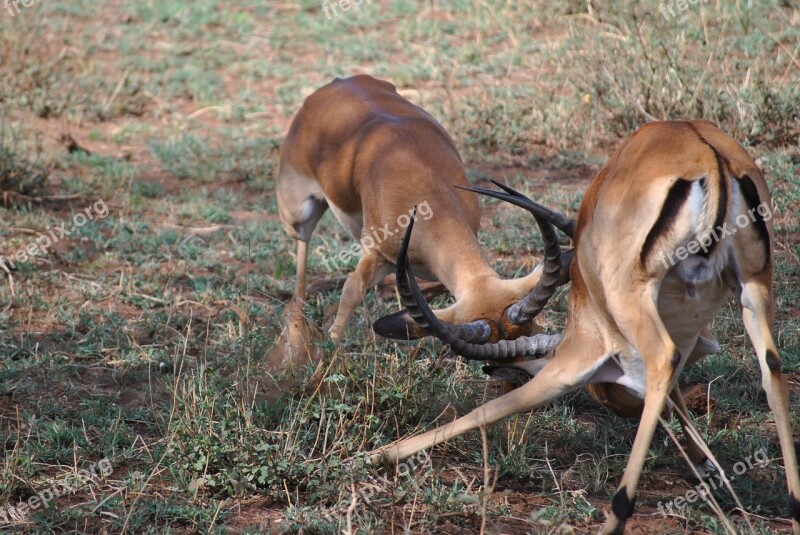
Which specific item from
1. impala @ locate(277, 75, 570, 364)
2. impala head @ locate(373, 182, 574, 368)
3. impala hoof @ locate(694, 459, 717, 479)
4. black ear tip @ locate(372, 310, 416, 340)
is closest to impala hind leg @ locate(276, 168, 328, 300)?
impala @ locate(277, 75, 570, 364)

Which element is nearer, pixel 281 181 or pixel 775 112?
pixel 281 181

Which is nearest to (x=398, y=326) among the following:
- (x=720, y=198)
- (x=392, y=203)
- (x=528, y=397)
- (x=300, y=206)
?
(x=528, y=397)

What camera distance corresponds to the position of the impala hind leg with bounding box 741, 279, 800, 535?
10.7ft

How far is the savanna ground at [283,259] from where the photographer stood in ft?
12.6

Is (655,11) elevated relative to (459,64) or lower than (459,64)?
elevated

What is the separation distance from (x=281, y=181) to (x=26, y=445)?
8.46ft

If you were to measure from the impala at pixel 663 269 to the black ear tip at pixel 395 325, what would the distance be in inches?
21.3

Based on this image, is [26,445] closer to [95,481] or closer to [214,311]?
[95,481]

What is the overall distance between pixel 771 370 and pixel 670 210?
0.63 meters

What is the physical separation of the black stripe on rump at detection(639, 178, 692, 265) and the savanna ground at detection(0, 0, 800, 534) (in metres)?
0.94

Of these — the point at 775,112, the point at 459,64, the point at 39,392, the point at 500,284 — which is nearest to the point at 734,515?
the point at 500,284

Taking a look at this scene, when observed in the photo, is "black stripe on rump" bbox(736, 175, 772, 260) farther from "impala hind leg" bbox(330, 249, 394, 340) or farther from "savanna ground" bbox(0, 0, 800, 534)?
"impala hind leg" bbox(330, 249, 394, 340)

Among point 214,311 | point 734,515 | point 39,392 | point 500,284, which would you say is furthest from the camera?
point 214,311

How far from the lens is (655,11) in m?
7.91
